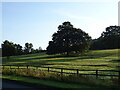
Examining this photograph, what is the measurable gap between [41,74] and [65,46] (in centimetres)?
4851

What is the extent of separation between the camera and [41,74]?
1959cm

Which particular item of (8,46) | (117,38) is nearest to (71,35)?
(117,38)

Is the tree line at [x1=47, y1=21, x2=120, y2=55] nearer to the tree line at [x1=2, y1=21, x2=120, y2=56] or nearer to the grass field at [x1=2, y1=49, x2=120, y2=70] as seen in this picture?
the tree line at [x1=2, y1=21, x2=120, y2=56]

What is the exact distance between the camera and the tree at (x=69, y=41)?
220 feet

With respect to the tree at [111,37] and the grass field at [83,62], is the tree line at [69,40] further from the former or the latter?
the grass field at [83,62]

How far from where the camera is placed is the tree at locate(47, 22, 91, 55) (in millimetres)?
66944

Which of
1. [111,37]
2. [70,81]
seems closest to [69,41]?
[111,37]

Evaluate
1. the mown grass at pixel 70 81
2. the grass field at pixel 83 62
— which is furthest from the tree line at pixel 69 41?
the mown grass at pixel 70 81

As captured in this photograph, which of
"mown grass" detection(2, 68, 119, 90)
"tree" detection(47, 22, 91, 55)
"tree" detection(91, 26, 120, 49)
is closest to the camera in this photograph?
"mown grass" detection(2, 68, 119, 90)

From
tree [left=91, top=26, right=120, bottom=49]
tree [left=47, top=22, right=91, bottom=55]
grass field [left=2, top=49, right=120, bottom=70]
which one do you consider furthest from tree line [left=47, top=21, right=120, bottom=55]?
grass field [left=2, top=49, right=120, bottom=70]

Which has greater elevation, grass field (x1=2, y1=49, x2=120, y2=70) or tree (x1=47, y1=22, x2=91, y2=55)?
tree (x1=47, y1=22, x2=91, y2=55)

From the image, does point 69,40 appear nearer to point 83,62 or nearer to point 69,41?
point 69,41

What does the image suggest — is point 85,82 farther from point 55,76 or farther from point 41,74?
point 41,74

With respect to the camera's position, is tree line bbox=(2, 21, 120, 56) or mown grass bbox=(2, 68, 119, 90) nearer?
mown grass bbox=(2, 68, 119, 90)
